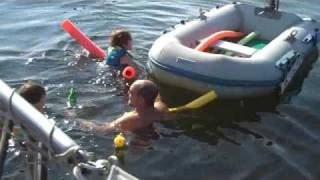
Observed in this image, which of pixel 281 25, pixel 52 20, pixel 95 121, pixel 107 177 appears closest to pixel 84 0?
pixel 52 20

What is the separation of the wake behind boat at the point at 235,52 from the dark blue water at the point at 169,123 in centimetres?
30

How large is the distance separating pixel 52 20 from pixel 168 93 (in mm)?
3873

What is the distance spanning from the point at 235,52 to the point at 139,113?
2.21m

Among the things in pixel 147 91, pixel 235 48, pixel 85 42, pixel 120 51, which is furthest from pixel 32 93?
pixel 235 48

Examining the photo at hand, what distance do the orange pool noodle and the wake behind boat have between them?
0.29m

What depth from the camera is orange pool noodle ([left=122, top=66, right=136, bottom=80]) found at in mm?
6651

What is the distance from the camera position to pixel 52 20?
9.66m

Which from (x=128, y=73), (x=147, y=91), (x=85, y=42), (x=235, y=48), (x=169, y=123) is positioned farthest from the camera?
(x=85, y=42)

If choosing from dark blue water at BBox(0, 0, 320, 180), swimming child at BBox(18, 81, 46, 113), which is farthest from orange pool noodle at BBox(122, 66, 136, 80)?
swimming child at BBox(18, 81, 46, 113)

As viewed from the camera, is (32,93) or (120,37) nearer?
(32,93)

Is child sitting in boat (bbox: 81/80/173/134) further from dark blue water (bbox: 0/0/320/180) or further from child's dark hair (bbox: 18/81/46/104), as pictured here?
child's dark hair (bbox: 18/81/46/104)

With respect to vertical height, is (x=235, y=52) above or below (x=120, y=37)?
below

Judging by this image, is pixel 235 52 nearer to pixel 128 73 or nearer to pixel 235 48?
pixel 235 48

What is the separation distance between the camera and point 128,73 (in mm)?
6695
